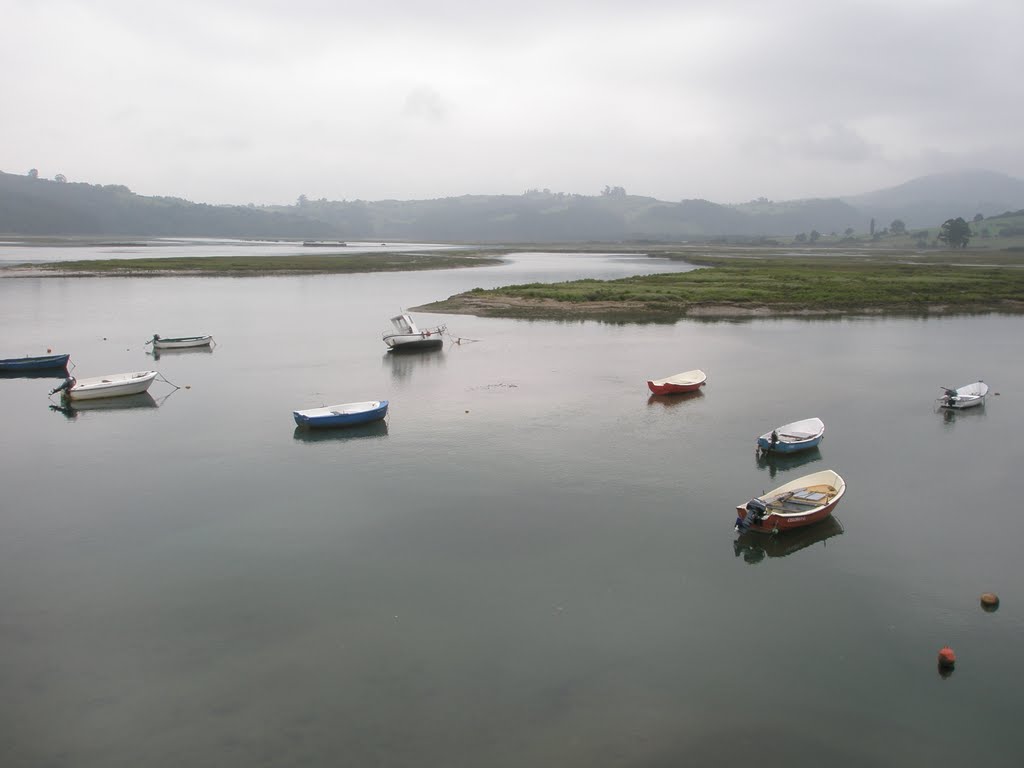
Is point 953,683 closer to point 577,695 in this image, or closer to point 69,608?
point 577,695

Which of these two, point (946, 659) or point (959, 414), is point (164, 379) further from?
point (959, 414)

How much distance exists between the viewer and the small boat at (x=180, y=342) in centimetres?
5112

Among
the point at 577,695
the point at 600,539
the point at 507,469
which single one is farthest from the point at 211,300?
the point at 577,695

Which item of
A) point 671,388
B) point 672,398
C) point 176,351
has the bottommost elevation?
point 672,398

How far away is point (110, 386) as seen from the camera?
125 feet

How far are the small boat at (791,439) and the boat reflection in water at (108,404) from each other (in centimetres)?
2912

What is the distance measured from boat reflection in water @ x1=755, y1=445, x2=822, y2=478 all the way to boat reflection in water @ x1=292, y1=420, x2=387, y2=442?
15619mm

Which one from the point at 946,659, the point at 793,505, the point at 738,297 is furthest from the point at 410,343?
the point at 946,659

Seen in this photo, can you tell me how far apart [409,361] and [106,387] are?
17.8 m

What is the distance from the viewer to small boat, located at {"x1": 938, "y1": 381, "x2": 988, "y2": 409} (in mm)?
36125

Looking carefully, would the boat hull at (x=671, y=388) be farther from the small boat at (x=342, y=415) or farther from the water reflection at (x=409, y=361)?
the water reflection at (x=409, y=361)

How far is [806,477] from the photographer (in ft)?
82.8

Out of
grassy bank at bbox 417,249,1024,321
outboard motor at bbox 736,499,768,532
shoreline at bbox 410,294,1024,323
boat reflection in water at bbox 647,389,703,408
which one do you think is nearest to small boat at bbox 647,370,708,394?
boat reflection in water at bbox 647,389,703,408

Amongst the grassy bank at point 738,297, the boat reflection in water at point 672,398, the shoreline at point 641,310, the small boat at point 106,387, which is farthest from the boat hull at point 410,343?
the boat reflection in water at point 672,398
